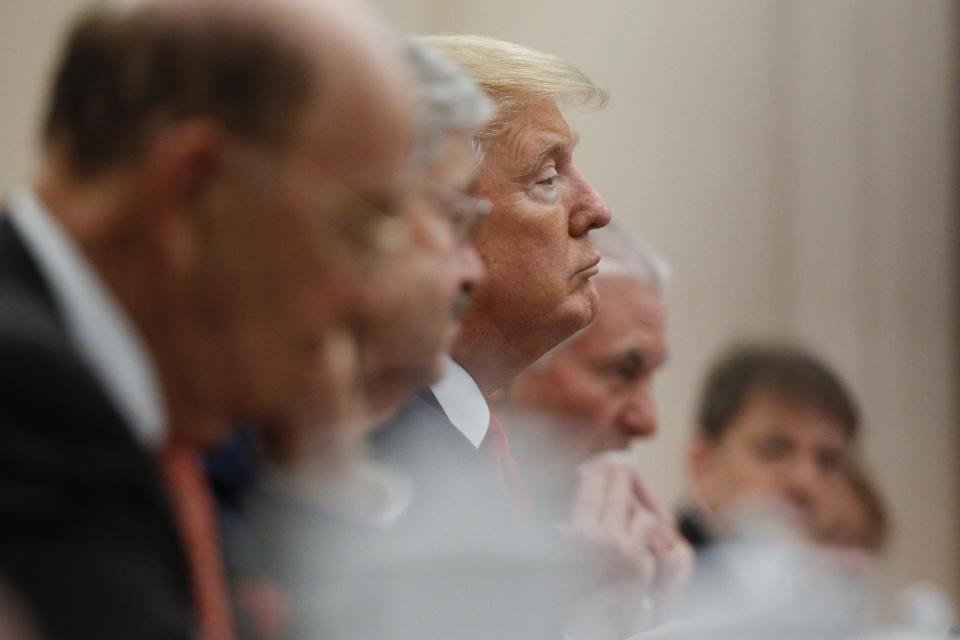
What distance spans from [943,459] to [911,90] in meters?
1.67

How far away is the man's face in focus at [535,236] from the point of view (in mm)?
2016

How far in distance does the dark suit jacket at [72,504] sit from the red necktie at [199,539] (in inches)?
1.6

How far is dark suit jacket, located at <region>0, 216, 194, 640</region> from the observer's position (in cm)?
76

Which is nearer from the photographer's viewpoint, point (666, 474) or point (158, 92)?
point (158, 92)

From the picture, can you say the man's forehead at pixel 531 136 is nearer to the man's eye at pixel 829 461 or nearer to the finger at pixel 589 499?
the finger at pixel 589 499

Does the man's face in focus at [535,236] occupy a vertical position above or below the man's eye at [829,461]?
above

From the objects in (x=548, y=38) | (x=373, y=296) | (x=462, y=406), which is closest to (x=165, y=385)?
(x=373, y=296)

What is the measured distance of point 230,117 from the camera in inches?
33.9

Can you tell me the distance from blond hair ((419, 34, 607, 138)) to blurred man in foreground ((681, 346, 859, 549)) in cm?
187

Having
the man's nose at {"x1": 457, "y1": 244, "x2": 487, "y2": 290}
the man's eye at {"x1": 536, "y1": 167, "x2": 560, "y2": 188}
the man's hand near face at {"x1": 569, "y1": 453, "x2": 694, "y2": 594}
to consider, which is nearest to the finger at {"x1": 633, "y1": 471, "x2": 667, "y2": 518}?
the man's hand near face at {"x1": 569, "y1": 453, "x2": 694, "y2": 594}

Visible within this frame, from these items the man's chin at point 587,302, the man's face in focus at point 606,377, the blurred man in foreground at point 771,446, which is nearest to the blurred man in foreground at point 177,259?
the man's chin at point 587,302

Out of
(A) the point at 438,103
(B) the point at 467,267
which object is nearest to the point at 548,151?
(B) the point at 467,267

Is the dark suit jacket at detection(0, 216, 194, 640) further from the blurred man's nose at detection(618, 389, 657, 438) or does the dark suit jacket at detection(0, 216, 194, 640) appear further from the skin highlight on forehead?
the blurred man's nose at detection(618, 389, 657, 438)

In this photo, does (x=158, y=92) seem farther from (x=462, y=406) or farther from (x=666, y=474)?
(x=666, y=474)
